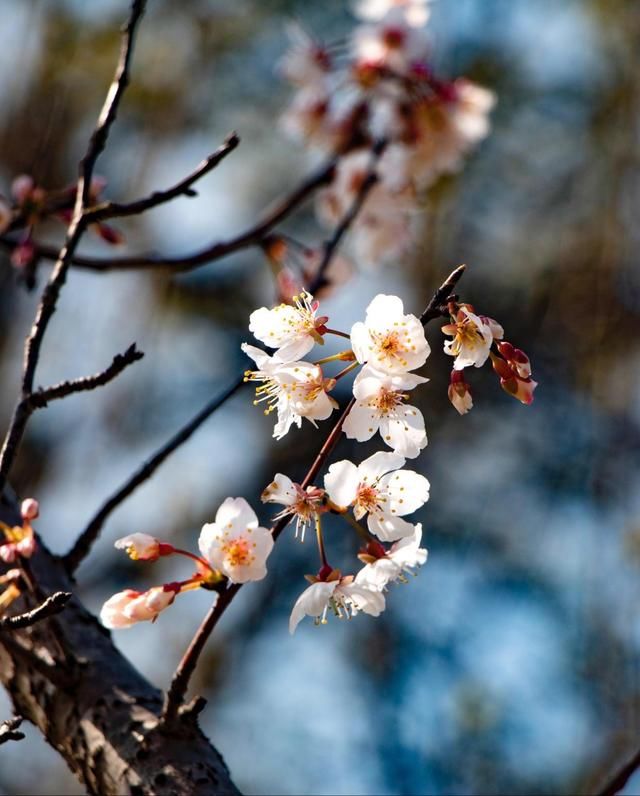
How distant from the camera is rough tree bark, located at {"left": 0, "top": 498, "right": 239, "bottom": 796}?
900 mm

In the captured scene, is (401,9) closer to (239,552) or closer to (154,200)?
(154,200)

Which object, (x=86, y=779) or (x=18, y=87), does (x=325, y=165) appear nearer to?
(x=86, y=779)

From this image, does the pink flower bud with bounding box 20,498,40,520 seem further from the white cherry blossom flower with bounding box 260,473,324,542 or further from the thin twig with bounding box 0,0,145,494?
the white cherry blossom flower with bounding box 260,473,324,542

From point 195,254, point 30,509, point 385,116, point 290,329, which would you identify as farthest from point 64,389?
point 385,116

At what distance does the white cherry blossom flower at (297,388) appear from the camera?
86cm

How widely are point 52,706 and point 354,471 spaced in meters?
0.42

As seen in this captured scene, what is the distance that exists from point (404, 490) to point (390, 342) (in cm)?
15

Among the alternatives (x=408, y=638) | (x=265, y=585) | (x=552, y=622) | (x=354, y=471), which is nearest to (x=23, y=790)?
(x=265, y=585)

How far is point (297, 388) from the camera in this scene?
0.87 metres

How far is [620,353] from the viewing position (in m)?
4.33

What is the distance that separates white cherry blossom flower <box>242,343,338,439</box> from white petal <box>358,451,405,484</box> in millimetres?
56

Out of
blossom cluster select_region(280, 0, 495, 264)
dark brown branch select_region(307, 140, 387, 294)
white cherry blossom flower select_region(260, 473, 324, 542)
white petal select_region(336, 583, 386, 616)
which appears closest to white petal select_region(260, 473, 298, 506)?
white cherry blossom flower select_region(260, 473, 324, 542)

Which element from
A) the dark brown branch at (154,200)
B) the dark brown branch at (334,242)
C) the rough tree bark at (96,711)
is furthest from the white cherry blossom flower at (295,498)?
the dark brown branch at (334,242)

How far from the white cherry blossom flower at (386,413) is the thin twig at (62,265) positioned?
1.03 feet
